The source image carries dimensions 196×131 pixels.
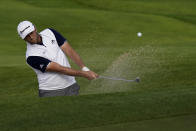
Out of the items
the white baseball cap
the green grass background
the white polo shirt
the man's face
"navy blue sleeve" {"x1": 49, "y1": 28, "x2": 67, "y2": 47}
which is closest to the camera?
the green grass background

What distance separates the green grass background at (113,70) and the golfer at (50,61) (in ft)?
1.22

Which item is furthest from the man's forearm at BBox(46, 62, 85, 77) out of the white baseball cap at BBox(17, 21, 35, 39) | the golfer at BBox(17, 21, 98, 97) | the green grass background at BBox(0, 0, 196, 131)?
the white baseball cap at BBox(17, 21, 35, 39)

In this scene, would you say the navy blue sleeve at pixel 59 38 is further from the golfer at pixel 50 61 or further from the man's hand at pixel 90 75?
the man's hand at pixel 90 75

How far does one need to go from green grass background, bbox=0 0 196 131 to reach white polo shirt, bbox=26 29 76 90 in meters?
0.40

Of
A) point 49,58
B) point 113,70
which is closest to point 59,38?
point 49,58

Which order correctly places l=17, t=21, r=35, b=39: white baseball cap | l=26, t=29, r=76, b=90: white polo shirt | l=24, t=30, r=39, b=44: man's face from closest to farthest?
l=17, t=21, r=35, b=39: white baseball cap, l=24, t=30, r=39, b=44: man's face, l=26, t=29, r=76, b=90: white polo shirt

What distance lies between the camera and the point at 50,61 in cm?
584

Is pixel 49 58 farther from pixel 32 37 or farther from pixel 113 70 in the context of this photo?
pixel 113 70

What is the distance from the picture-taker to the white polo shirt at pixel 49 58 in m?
5.86

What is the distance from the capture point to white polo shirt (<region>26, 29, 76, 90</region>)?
5.86 m

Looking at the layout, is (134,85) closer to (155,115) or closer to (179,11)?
(155,115)

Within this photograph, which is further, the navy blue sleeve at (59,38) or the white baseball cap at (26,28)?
the navy blue sleeve at (59,38)

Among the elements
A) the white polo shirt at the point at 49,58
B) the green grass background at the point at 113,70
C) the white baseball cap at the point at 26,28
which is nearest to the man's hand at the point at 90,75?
the green grass background at the point at 113,70

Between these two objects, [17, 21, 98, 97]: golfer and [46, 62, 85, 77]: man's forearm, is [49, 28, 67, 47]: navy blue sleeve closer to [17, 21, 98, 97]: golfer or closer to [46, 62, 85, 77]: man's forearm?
[17, 21, 98, 97]: golfer
